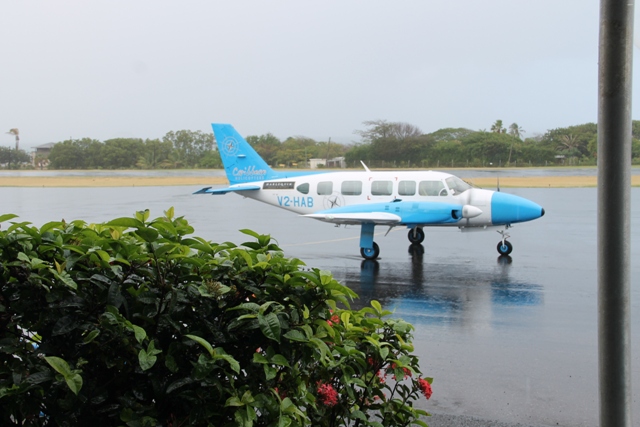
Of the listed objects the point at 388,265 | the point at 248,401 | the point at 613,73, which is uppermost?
the point at 613,73

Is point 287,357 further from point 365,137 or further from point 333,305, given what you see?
point 365,137

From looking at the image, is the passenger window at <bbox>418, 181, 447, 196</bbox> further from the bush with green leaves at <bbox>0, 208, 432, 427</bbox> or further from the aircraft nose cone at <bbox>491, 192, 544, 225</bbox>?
the bush with green leaves at <bbox>0, 208, 432, 427</bbox>

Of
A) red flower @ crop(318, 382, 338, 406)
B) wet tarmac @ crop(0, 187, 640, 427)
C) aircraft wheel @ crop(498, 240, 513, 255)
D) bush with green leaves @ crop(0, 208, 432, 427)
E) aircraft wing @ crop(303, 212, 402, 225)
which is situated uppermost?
bush with green leaves @ crop(0, 208, 432, 427)

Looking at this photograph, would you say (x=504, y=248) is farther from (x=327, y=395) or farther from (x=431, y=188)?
(x=327, y=395)

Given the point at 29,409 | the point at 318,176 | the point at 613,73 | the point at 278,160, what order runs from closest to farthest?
the point at 613,73
the point at 29,409
the point at 318,176
the point at 278,160

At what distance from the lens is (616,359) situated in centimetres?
272

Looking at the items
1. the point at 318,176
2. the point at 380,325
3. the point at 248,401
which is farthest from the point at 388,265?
the point at 248,401

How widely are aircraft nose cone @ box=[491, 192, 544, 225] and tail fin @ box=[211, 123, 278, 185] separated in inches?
250

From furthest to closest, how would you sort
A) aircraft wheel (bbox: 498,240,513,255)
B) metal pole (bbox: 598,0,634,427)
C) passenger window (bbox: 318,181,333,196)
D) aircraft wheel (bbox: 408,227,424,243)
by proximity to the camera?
aircraft wheel (bbox: 408,227,424,243) < passenger window (bbox: 318,181,333,196) < aircraft wheel (bbox: 498,240,513,255) < metal pole (bbox: 598,0,634,427)

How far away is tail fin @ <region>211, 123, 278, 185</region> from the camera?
63.4 ft

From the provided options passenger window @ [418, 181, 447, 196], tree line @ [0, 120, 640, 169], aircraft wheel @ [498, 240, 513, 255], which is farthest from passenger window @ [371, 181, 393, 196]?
tree line @ [0, 120, 640, 169]

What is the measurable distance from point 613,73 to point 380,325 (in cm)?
187

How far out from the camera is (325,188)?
17.1 m

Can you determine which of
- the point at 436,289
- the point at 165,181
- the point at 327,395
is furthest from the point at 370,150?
the point at 327,395
